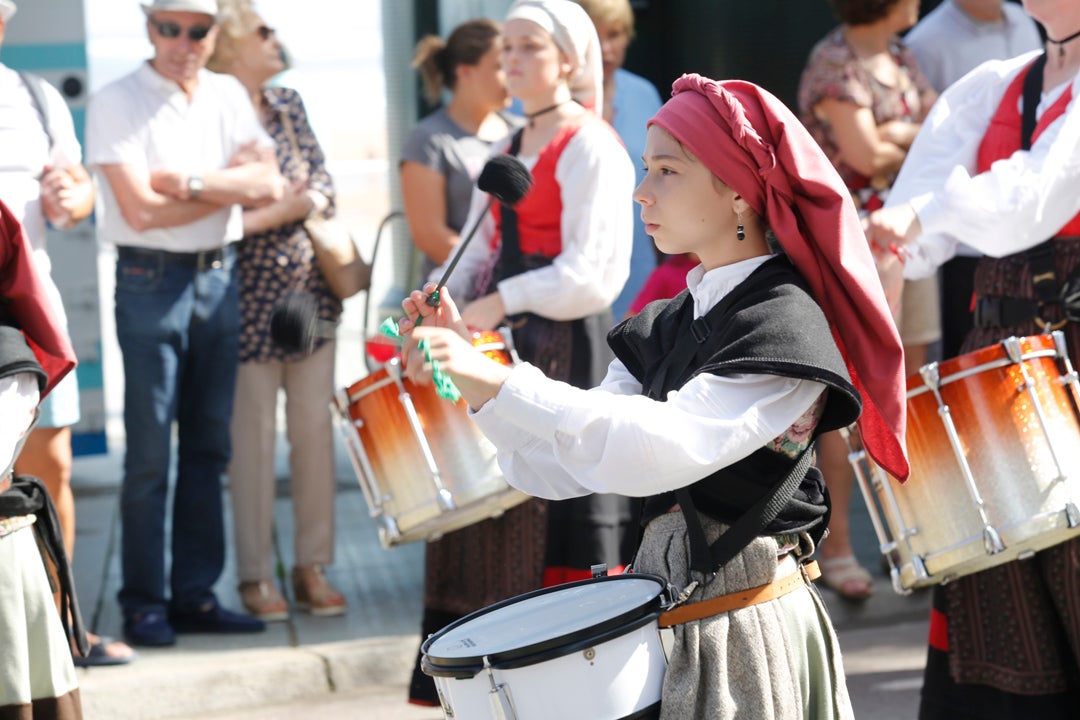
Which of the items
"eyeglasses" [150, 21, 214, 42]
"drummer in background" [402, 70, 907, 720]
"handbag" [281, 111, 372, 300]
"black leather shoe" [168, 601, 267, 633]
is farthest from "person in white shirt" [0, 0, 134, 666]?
"drummer in background" [402, 70, 907, 720]

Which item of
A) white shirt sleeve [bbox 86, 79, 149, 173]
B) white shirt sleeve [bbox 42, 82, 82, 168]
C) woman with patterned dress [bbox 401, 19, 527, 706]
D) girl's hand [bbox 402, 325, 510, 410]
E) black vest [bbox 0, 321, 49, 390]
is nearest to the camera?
girl's hand [bbox 402, 325, 510, 410]

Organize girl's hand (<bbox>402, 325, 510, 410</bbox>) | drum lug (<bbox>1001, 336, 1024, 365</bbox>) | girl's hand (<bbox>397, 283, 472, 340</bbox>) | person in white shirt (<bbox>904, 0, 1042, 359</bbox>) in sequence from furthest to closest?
person in white shirt (<bbox>904, 0, 1042, 359</bbox>), drum lug (<bbox>1001, 336, 1024, 365</bbox>), girl's hand (<bbox>397, 283, 472, 340</bbox>), girl's hand (<bbox>402, 325, 510, 410</bbox>)

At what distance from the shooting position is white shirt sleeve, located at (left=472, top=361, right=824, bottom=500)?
7.86 ft

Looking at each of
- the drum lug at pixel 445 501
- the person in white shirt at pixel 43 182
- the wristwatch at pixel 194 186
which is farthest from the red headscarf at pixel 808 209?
the wristwatch at pixel 194 186

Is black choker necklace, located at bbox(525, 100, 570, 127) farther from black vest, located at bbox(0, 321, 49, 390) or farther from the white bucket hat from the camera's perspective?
black vest, located at bbox(0, 321, 49, 390)

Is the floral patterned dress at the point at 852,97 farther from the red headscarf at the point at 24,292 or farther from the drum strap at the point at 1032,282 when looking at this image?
the red headscarf at the point at 24,292

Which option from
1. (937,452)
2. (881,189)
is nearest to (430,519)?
(937,452)

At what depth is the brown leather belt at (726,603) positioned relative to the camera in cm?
257

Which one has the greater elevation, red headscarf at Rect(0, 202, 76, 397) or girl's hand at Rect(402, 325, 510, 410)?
girl's hand at Rect(402, 325, 510, 410)

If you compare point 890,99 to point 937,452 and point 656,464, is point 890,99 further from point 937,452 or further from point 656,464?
point 656,464

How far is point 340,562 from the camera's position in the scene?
6598 mm

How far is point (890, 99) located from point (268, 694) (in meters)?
3.07

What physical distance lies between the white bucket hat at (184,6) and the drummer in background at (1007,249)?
2526 millimetres

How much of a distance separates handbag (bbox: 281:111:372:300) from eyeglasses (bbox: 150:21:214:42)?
2.46 feet
